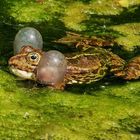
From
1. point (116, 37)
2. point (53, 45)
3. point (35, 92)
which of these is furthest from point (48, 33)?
point (35, 92)

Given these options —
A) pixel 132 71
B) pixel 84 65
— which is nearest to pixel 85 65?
pixel 84 65

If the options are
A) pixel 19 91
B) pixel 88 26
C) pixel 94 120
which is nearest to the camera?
pixel 94 120

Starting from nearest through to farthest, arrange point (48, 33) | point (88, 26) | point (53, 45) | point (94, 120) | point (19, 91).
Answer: point (94, 120)
point (19, 91)
point (53, 45)
point (48, 33)
point (88, 26)

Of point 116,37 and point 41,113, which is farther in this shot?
point 116,37

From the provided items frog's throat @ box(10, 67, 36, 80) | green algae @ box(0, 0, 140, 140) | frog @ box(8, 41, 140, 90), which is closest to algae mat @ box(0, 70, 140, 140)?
green algae @ box(0, 0, 140, 140)

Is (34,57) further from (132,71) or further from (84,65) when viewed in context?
(132,71)

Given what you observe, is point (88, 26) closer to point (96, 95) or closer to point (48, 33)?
point (48, 33)
